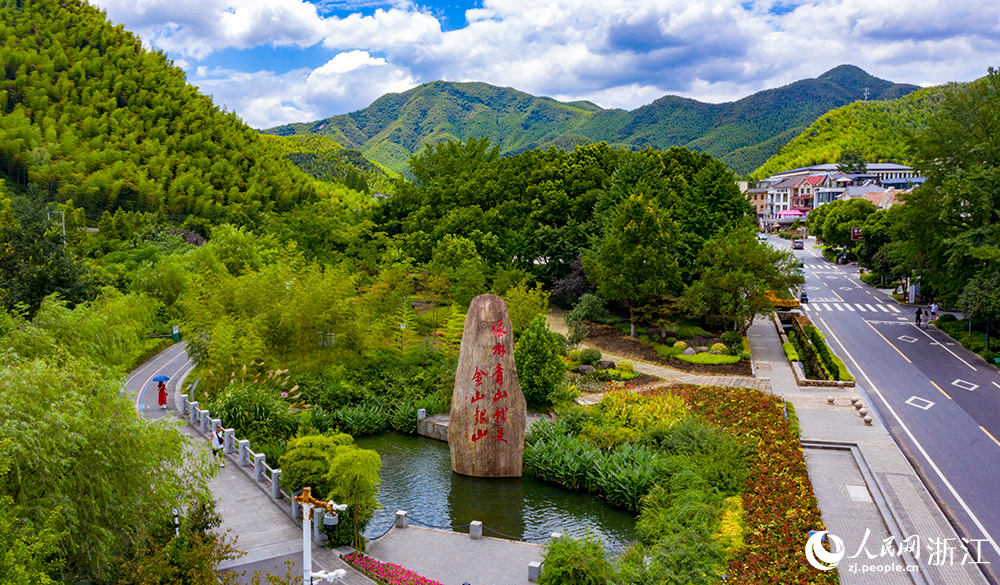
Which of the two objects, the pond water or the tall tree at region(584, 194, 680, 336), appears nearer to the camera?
the pond water

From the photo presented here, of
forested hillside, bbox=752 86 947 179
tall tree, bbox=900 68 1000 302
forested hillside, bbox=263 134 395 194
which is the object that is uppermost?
forested hillside, bbox=752 86 947 179

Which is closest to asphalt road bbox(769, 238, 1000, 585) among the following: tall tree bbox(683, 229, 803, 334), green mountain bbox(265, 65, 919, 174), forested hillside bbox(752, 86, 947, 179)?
tall tree bbox(683, 229, 803, 334)

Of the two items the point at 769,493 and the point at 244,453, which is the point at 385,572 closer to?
the point at 244,453

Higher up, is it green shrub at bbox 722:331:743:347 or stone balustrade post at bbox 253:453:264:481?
green shrub at bbox 722:331:743:347

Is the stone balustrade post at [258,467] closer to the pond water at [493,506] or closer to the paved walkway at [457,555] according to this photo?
the pond water at [493,506]

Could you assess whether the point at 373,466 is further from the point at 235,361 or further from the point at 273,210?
the point at 273,210

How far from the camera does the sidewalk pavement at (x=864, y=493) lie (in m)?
13.1

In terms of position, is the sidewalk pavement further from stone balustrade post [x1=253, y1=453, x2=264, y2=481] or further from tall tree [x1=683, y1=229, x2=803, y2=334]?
stone balustrade post [x1=253, y1=453, x2=264, y2=481]

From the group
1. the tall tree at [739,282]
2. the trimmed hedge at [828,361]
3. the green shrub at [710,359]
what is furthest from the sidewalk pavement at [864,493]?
the tall tree at [739,282]

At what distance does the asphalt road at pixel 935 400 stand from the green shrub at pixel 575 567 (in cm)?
729

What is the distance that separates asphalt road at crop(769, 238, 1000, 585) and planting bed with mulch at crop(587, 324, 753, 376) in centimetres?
477

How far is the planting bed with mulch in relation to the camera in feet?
92.9

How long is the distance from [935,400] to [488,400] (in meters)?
17.1

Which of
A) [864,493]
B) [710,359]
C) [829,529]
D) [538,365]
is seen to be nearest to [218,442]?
[538,365]
